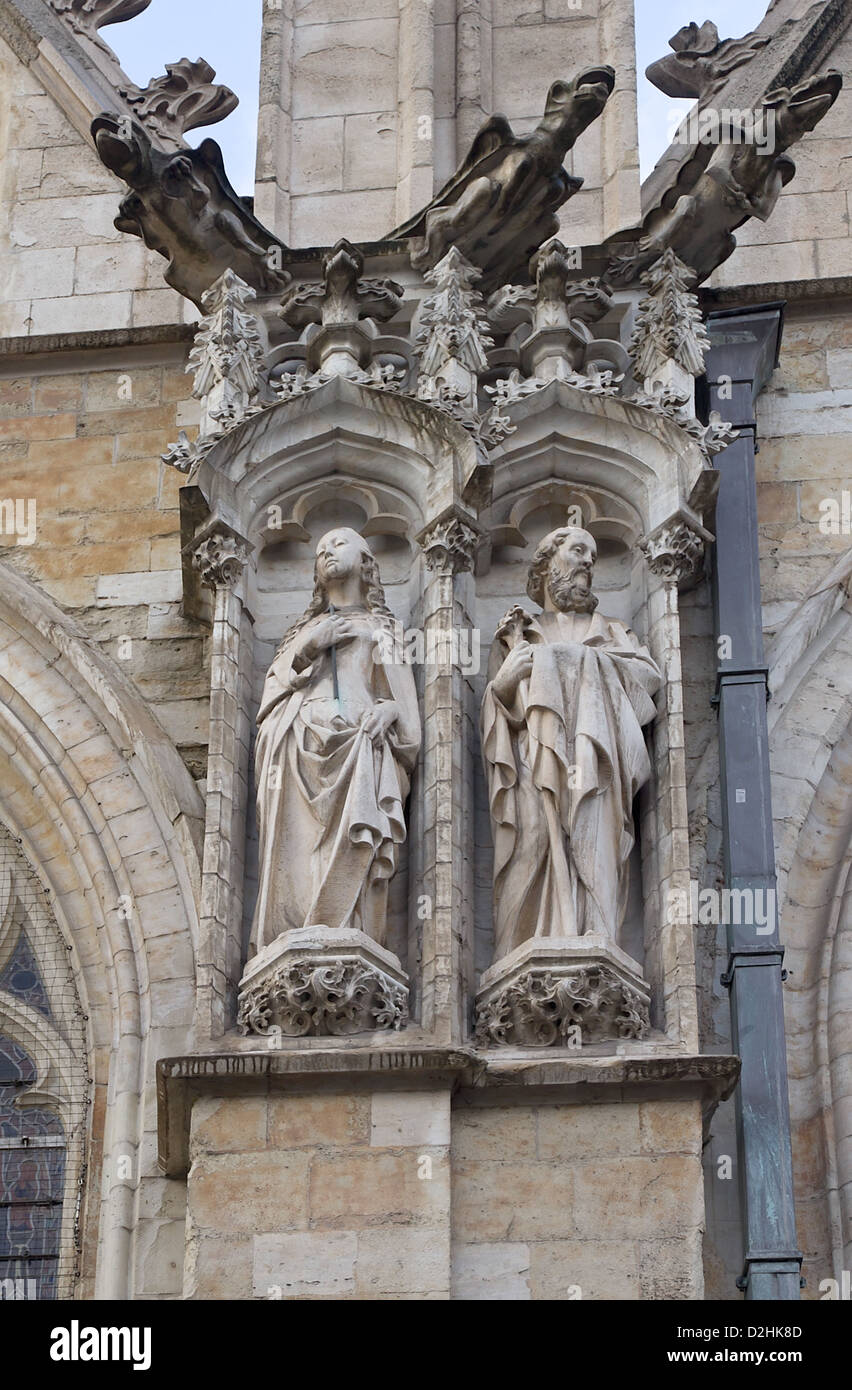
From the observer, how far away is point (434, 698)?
444 inches

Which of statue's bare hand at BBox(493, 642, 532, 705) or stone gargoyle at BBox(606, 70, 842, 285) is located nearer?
A: statue's bare hand at BBox(493, 642, 532, 705)

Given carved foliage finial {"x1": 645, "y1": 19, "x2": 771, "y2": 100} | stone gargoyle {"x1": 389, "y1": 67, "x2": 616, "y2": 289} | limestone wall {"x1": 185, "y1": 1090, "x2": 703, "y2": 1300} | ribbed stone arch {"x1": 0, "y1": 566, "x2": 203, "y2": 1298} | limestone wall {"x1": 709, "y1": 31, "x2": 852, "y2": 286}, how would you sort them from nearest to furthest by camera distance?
1. limestone wall {"x1": 185, "y1": 1090, "x2": 703, "y2": 1300}
2. ribbed stone arch {"x1": 0, "y1": 566, "x2": 203, "y2": 1298}
3. stone gargoyle {"x1": 389, "y1": 67, "x2": 616, "y2": 289}
4. limestone wall {"x1": 709, "y1": 31, "x2": 852, "y2": 286}
5. carved foliage finial {"x1": 645, "y1": 19, "x2": 771, "y2": 100}

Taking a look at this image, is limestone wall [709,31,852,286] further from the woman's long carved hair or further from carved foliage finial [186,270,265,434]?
the woman's long carved hair

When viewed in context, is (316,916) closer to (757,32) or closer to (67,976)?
(67,976)

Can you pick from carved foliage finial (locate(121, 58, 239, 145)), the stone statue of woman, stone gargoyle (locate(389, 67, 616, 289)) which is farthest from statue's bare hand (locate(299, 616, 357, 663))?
carved foliage finial (locate(121, 58, 239, 145))

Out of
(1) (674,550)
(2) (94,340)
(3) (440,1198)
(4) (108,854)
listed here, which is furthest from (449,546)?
(3) (440,1198)

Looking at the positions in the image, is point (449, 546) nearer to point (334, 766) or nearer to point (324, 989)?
point (334, 766)

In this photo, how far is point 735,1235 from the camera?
10477 millimetres

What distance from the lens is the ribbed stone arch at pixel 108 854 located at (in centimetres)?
1105

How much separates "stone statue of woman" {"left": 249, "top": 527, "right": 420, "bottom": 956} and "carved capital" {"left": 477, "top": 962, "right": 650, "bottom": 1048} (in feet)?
1.85

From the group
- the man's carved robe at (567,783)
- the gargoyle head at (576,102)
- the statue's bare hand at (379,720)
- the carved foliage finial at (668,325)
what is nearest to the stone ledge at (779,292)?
the carved foliage finial at (668,325)

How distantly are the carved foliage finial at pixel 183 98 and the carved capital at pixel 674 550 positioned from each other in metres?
4.30

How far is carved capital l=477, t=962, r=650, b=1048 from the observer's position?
34.1 ft

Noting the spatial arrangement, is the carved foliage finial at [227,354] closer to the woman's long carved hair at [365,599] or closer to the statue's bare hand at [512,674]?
the woman's long carved hair at [365,599]
